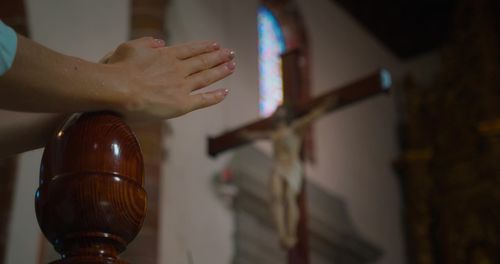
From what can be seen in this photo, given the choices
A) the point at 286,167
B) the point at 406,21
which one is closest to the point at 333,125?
the point at 406,21

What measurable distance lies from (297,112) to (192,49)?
15.0ft

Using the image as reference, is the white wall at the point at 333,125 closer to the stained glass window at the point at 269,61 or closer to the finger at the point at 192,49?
the stained glass window at the point at 269,61

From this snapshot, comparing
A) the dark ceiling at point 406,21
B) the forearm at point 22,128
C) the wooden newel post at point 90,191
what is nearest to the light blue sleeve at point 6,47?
the wooden newel post at point 90,191

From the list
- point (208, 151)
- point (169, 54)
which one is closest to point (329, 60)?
point (208, 151)

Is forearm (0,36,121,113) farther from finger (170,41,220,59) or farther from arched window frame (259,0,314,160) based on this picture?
arched window frame (259,0,314,160)

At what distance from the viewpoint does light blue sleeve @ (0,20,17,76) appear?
86 centimetres

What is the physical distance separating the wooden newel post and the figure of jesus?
4.58 m

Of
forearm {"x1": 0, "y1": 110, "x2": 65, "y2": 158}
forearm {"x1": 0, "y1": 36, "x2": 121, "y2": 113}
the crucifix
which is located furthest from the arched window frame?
forearm {"x1": 0, "y1": 36, "x2": 121, "y2": 113}

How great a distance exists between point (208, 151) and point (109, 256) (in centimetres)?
473

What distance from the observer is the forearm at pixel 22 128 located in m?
1.16

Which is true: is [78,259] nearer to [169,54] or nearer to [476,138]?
[169,54]

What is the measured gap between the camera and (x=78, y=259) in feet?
3.03

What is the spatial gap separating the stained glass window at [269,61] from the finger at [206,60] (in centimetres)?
573

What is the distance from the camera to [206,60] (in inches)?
48.3
